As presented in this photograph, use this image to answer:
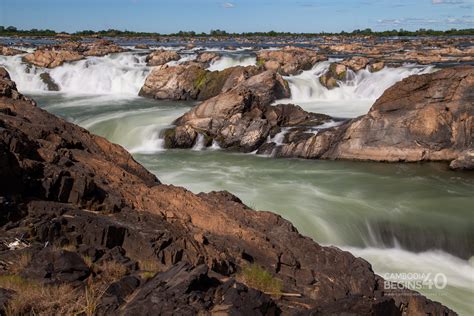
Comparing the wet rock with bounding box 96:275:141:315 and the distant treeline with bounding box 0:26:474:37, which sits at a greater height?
the distant treeline with bounding box 0:26:474:37

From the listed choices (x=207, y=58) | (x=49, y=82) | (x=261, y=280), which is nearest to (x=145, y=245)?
(x=261, y=280)

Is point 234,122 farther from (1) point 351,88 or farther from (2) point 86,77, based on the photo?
(2) point 86,77

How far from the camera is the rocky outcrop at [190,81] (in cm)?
3181

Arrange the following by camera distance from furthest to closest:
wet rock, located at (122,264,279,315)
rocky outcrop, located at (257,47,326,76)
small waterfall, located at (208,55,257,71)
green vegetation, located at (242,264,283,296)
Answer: small waterfall, located at (208,55,257,71) → rocky outcrop, located at (257,47,326,76) → green vegetation, located at (242,264,283,296) → wet rock, located at (122,264,279,315)

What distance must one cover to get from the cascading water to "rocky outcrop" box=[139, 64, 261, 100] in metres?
3.52

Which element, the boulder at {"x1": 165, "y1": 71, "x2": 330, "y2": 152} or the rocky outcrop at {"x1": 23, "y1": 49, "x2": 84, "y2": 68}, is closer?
the boulder at {"x1": 165, "y1": 71, "x2": 330, "y2": 152}

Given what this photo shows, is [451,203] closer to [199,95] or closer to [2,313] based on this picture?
[2,313]

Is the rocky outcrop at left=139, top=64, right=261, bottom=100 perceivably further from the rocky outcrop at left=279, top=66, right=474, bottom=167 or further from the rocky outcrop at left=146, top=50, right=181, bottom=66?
the rocky outcrop at left=279, top=66, right=474, bottom=167

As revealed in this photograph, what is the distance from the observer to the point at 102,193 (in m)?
7.71

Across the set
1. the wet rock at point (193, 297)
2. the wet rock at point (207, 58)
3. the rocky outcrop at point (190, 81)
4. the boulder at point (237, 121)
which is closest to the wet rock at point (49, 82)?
the rocky outcrop at point (190, 81)

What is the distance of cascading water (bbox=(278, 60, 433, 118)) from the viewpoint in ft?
96.1


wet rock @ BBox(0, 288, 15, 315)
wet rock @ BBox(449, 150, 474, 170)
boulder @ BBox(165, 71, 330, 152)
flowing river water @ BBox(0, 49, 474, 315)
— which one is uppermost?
wet rock @ BBox(0, 288, 15, 315)

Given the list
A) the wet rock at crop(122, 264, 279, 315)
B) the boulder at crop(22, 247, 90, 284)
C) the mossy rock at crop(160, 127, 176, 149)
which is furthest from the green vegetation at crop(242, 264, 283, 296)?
the mossy rock at crop(160, 127, 176, 149)

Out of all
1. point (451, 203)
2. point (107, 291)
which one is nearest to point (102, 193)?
point (107, 291)
